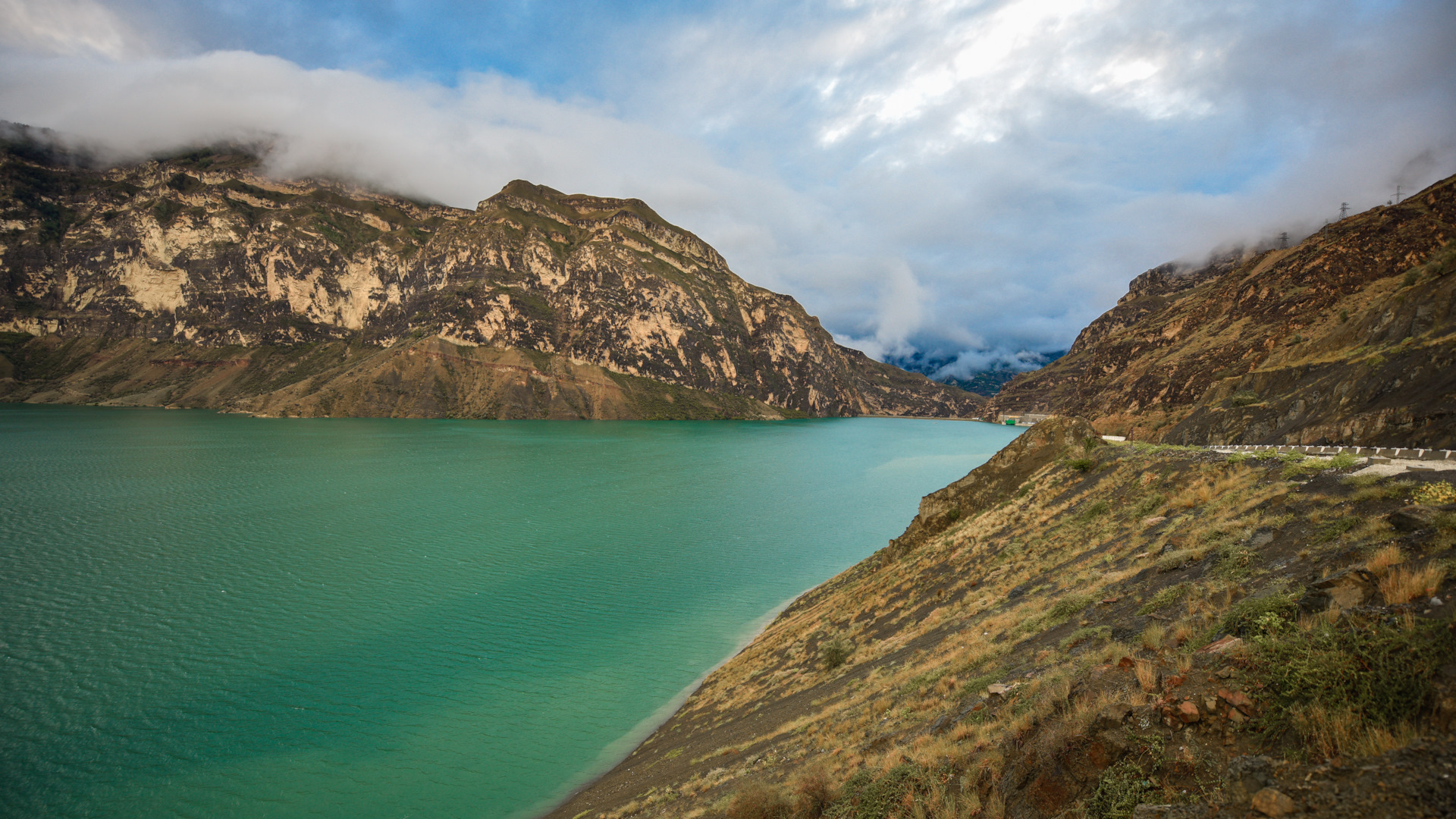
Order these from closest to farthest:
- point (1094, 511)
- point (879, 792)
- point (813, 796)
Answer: point (879, 792) → point (813, 796) → point (1094, 511)

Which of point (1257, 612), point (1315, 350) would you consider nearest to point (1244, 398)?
point (1315, 350)

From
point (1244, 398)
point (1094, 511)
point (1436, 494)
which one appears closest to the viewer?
point (1436, 494)

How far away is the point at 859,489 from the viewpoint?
6831 cm

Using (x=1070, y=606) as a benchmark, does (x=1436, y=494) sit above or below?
above

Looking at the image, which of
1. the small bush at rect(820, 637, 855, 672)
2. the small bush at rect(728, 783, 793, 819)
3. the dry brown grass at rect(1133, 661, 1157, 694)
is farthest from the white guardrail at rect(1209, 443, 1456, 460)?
the small bush at rect(728, 783, 793, 819)

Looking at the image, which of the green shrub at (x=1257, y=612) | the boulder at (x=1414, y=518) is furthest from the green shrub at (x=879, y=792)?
the boulder at (x=1414, y=518)

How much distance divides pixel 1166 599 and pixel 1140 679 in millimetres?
3972

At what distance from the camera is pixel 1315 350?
1645 inches

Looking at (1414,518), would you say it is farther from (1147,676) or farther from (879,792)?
(879,792)

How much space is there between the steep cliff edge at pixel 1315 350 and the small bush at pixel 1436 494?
2027 cm

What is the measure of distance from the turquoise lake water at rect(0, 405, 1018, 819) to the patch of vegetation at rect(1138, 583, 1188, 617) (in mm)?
16153

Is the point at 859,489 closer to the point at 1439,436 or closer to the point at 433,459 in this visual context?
the point at 1439,436

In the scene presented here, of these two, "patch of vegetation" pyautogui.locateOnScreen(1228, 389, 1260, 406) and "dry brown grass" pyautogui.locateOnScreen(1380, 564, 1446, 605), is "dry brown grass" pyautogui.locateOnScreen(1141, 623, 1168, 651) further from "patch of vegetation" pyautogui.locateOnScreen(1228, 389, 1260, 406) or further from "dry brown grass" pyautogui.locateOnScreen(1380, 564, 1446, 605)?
"patch of vegetation" pyautogui.locateOnScreen(1228, 389, 1260, 406)

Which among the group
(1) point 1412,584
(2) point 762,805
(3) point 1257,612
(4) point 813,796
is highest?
(1) point 1412,584
